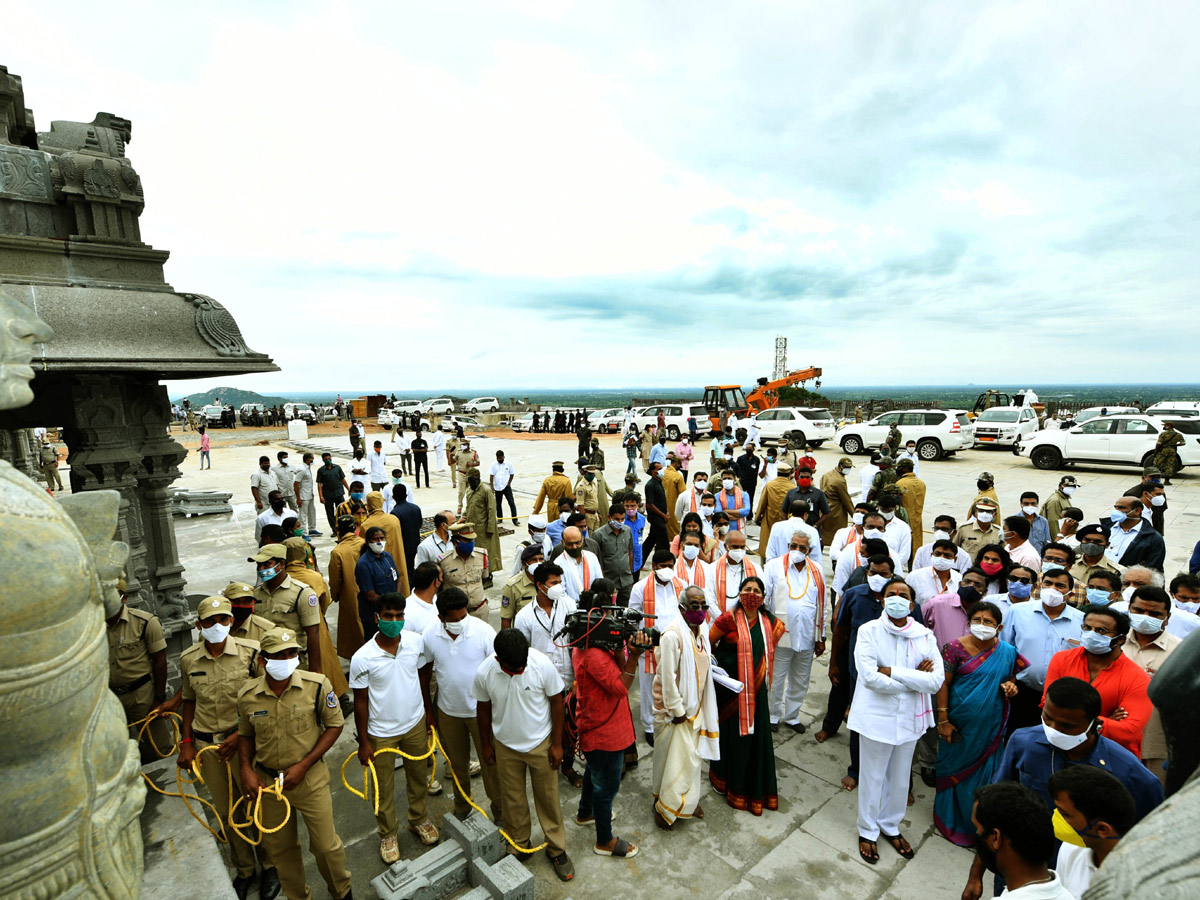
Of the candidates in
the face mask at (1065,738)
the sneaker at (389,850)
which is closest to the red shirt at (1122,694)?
the face mask at (1065,738)

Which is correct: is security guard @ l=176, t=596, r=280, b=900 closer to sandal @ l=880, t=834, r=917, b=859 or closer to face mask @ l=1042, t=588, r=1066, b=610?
sandal @ l=880, t=834, r=917, b=859

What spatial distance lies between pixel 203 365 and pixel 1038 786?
622 cm

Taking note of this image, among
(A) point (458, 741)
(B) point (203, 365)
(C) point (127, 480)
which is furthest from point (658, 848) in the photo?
(C) point (127, 480)

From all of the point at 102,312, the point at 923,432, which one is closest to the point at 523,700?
the point at 102,312

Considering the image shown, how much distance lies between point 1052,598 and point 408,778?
15.1ft

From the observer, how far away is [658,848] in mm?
3775

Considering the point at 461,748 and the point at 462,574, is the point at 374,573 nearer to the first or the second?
the point at 462,574

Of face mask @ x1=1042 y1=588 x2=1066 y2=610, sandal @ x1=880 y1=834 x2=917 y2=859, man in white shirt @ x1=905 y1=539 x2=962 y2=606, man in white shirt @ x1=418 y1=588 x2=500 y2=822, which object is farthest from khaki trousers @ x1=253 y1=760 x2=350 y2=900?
face mask @ x1=1042 y1=588 x2=1066 y2=610

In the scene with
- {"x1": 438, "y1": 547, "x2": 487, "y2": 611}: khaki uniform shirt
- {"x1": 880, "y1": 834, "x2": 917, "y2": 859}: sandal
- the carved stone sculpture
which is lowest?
{"x1": 880, "y1": 834, "x2": 917, "y2": 859}: sandal

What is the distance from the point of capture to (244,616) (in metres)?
4.08

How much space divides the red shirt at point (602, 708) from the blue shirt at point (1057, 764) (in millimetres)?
2034

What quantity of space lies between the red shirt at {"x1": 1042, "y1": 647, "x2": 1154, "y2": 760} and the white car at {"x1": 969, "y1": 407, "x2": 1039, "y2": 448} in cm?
1965

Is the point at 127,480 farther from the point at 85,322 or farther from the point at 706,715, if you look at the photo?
the point at 706,715

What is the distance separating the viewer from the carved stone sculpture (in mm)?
1293
